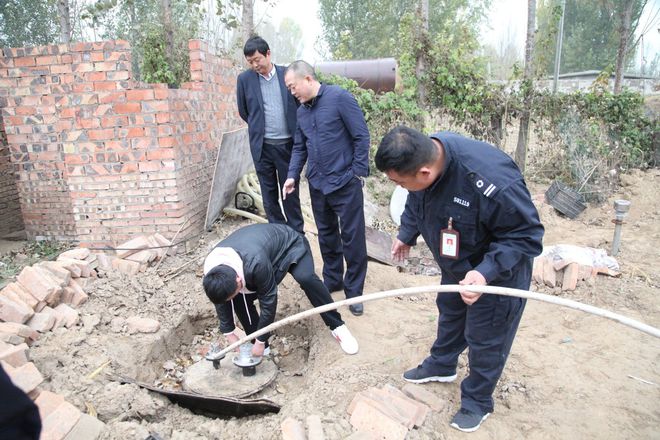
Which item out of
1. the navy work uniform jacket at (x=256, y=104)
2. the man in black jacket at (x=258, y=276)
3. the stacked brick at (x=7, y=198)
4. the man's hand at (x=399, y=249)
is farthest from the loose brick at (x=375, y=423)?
the stacked brick at (x=7, y=198)

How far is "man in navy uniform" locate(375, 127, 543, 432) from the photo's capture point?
6.46 feet

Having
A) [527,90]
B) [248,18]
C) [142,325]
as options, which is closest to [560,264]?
[142,325]

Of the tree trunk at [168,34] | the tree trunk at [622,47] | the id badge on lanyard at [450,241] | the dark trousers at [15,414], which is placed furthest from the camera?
the tree trunk at [622,47]

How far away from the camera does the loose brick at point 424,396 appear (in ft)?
8.78

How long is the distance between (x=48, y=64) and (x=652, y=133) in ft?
34.8

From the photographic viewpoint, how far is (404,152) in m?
1.91

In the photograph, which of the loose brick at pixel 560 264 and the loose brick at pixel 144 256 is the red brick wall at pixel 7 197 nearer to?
the loose brick at pixel 144 256

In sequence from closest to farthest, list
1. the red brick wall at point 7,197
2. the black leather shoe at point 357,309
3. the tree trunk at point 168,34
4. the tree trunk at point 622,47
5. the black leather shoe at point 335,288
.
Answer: the black leather shoe at point 357,309 < the black leather shoe at point 335,288 < the red brick wall at point 7,197 < the tree trunk at point 168,34 < the tree trunk at point 622,47

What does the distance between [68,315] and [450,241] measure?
291cm

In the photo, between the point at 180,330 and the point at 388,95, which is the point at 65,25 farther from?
the point at 180,330

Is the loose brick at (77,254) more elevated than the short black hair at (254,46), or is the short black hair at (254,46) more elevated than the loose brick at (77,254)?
the short black hair at (254,46)

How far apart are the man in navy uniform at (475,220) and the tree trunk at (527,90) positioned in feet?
23.7

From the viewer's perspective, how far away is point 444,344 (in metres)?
2.81

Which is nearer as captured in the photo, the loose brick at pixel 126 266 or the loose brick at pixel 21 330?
the loose brick at pixel 21 330
